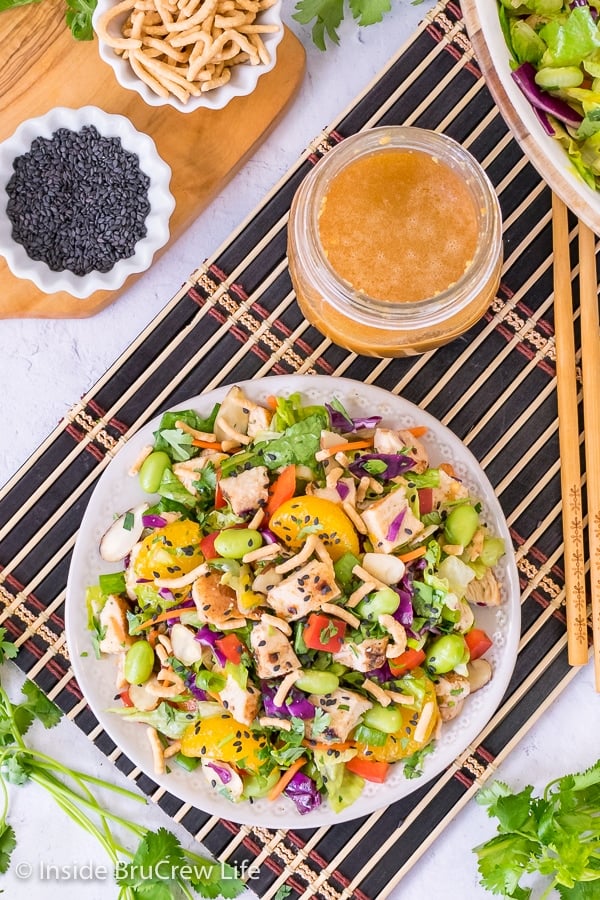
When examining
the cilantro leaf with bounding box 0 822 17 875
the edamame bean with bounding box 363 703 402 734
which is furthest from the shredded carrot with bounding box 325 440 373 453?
the cilantro leaf with bounding box 0 822 17 875

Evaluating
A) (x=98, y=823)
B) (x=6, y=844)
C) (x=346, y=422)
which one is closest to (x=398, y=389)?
(x=346, y=422)

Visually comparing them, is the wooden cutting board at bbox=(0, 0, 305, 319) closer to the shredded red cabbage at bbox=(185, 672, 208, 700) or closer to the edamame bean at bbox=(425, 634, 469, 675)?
the shredded red cabbage at bbox=(185, 672, 208, 700)

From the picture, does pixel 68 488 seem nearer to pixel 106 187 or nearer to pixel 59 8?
pixel 106 187

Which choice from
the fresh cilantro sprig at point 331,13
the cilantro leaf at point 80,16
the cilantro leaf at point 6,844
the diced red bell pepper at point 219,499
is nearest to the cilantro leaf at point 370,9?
the fresh cilantro sprig at point 331,13

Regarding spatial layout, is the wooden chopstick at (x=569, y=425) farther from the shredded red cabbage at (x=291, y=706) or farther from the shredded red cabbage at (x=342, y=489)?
the shredded red cabbage at (x=291, y=706)

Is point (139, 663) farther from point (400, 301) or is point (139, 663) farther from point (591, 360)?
point (591, 360)
